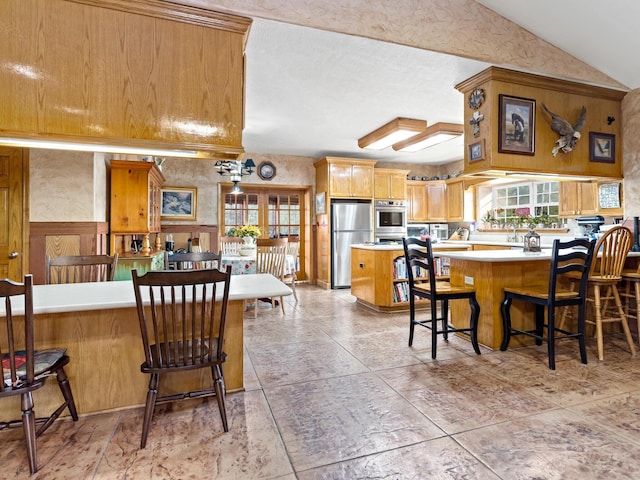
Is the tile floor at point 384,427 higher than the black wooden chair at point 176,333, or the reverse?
the black wooden chair at point 176,333

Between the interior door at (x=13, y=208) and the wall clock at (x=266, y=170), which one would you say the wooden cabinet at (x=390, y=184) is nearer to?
the wall clock at (x=266, y=170)

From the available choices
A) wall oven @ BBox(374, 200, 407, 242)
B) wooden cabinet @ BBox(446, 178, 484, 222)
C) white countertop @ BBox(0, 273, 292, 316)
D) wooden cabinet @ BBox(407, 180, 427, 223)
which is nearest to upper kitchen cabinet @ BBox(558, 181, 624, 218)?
wooden cabinet @ BBox(446, 178, 484, 222)

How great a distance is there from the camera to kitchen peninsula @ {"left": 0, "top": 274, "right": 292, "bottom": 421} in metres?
2.00

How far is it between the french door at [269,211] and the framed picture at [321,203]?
0.42 metres

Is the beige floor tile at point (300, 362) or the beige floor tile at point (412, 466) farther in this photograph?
the beige floor tile at point (300, 362)

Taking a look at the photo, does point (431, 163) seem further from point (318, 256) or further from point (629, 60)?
point (629, 60)

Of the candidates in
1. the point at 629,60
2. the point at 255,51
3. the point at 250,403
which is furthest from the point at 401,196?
the point at 250,403

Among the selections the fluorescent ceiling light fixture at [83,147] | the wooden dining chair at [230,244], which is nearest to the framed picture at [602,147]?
the fluorescent ceiling light fixture at [83,147]

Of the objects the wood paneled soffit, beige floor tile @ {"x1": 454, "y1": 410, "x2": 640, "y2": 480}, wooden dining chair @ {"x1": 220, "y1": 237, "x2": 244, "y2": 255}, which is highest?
the wood paneled soffit

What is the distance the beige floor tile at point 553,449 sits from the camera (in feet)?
5.13

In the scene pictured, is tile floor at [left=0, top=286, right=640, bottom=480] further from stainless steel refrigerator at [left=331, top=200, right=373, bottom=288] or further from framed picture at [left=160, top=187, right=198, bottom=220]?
framed picture at [left=160, top=187, right=198, bottom=220]

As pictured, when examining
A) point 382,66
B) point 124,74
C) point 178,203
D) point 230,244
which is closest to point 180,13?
point 124,74

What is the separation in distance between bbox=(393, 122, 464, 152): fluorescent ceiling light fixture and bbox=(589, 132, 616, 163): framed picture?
161cm

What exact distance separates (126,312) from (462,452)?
6.43 feet
